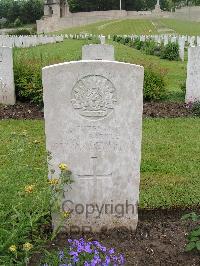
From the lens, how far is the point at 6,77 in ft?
30.8

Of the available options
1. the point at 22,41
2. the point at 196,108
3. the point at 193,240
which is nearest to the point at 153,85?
the point at 196,108

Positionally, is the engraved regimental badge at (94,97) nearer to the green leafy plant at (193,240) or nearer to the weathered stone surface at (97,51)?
the green leafy plant at (193,240)

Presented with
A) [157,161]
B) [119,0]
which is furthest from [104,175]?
[119,0]

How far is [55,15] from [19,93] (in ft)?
201

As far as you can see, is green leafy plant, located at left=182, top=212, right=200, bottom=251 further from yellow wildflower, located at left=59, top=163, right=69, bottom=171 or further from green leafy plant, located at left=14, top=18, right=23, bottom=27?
green leafy plant, located at left=14, top=18, right=23, bottom=27

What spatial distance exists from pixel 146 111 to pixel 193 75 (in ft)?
4.21

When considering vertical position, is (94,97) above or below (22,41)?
above

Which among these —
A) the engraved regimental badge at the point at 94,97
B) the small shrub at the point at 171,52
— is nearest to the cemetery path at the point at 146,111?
the engraved regimental badge at the point at 94,97

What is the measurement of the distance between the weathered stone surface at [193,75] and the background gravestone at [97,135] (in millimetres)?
5766

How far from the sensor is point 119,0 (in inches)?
3113

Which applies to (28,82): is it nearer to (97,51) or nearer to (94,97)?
(97,51)

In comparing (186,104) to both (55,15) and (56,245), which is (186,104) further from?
(55,15)

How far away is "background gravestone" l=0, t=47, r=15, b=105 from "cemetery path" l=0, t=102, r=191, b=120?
214mm

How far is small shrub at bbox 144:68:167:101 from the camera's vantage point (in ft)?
32.7
